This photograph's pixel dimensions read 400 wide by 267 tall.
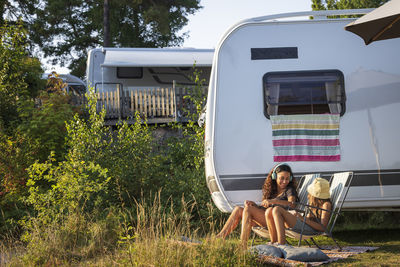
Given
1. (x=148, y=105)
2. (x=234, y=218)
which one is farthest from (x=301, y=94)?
(x=148, y=105)

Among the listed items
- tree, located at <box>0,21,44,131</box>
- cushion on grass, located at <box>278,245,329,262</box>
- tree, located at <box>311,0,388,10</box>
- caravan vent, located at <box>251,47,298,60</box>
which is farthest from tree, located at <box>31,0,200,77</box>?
cushion on grass, located at <box>278,245,329,262</box>

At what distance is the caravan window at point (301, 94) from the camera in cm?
664

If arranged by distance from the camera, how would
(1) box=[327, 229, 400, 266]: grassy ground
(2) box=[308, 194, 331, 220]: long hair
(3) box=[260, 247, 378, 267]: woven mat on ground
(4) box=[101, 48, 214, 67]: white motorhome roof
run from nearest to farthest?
1. (3) box=[260, 247, 378, 267]: woven mat on ground
2. (1) box=[327, 229, 400, 266]: grassy ground
3. (2) box=[308, 194, 331, 220]: long hair
4. (4) box=[101, 48, 214, 67]: white motorhome roof

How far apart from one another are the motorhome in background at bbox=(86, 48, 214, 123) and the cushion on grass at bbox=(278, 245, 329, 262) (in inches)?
362

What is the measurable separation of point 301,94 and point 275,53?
25.3 inches

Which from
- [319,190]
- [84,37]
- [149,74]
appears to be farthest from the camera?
[84,37]

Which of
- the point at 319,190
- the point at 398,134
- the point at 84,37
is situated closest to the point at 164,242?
the point at 319,190

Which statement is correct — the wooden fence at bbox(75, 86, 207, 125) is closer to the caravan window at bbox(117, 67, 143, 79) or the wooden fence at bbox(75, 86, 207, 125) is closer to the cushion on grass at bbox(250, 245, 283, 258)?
the caravan window at bbox(117, 67, 143, 79)

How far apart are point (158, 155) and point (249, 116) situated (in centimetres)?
278

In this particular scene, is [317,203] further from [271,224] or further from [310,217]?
[271,224]

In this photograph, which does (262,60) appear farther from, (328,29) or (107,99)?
(107,99)

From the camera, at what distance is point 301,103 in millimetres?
6672

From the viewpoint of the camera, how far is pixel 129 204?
8.54 meters

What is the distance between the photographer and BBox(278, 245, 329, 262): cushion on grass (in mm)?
5008
